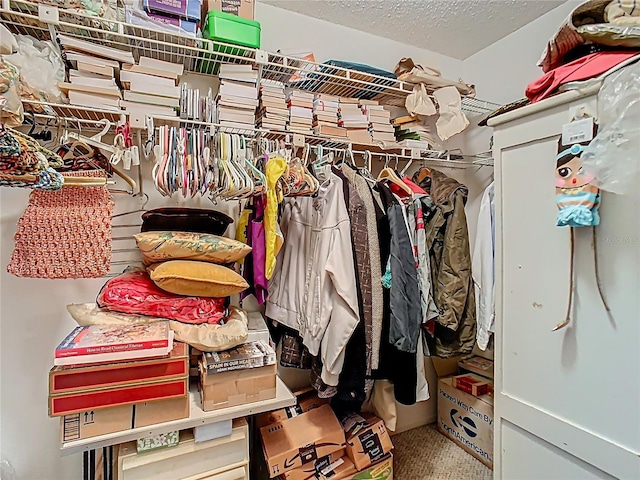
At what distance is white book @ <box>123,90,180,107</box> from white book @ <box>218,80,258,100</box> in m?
0.20

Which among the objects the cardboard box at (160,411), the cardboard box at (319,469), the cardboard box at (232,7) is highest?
the cardboard box at (232,7)

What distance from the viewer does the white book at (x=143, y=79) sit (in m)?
1.37

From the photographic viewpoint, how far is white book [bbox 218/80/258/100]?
1.52 metres

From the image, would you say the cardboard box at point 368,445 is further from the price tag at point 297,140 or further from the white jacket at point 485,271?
the price tag at point 297,140

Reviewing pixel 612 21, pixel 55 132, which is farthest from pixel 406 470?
pixel 55 132

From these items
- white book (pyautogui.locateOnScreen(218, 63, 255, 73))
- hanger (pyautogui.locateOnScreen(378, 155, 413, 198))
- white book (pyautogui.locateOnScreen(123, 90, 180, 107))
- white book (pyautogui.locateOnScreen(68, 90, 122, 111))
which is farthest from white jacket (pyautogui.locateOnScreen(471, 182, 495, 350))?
white book (pyautogui.locateOnScreen(68, 90, 122, 111))

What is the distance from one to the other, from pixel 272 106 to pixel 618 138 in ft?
4.17

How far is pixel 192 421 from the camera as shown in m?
1.06

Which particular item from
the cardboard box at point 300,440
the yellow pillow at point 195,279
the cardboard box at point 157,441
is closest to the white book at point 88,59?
the yellow pillow at point 195,279

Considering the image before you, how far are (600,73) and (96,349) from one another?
5.05ft

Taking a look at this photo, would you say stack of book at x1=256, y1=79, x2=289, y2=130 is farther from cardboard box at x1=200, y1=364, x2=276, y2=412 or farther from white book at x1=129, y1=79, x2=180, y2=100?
cardboard box at x1=200, y1=364, x2=276, y2=412

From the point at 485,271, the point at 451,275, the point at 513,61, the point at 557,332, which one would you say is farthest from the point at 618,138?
the point at 513,61

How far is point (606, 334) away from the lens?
86 cm

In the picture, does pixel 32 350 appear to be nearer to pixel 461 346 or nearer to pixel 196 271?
pixel 196 271
